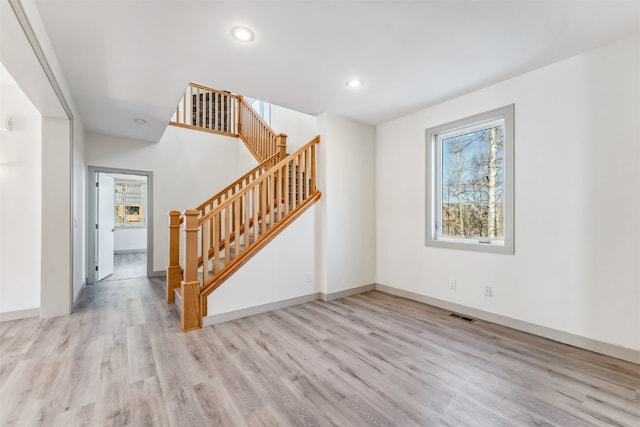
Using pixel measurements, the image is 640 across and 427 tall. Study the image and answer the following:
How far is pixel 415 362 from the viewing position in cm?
216

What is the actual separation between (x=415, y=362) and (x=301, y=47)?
8.79ft

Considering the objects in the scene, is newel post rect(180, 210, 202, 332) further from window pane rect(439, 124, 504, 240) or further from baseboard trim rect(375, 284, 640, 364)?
window pane rect(439, 124, 504, 240)

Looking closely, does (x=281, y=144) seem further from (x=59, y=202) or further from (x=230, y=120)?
(x=59, y=202)

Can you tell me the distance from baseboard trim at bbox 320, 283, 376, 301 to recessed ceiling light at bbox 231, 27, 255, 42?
2980 mm

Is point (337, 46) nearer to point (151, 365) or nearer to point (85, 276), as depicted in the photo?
point (151, 365)

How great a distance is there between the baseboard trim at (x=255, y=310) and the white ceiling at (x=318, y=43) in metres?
2.43

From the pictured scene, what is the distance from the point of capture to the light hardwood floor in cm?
158

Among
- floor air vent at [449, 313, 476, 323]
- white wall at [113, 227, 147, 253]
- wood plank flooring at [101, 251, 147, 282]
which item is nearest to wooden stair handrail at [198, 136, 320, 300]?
floor air vent at [449, 313, 476, 323]

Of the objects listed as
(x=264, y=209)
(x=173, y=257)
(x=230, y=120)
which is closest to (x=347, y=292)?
(x=264, y=209)

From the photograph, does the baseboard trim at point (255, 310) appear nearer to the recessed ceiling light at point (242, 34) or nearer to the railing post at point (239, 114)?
the recessed ceiling light at point (242, 34)

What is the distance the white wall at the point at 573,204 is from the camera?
218cm

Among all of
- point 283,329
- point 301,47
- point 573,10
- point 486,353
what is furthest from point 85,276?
point 573,10

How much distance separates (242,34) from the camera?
2.13 metres

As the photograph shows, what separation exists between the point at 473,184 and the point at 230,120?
5.00m
